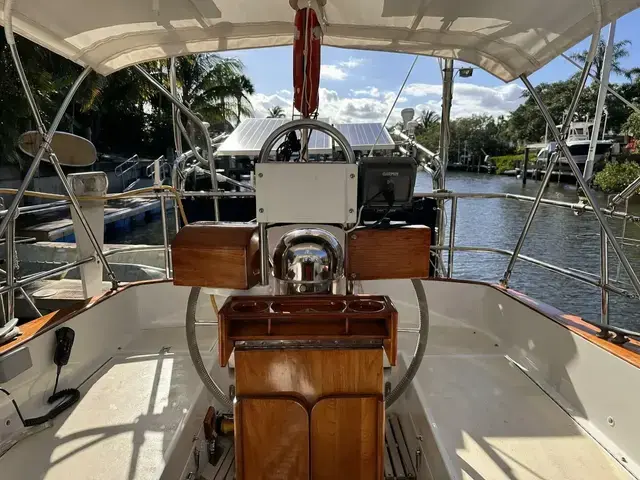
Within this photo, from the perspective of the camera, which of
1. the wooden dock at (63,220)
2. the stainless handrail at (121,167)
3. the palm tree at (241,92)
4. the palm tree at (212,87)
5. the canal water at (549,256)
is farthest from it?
the palm tree at (241,92)

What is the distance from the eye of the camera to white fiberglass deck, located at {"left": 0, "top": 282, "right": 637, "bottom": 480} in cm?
152

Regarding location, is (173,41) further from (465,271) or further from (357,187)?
(465,271)

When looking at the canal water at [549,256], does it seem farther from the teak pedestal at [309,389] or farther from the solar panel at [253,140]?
the teak pedestal at [309,389]

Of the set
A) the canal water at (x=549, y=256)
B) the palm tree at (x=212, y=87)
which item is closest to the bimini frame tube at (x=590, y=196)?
→ the canal water at (x=549, y=256)

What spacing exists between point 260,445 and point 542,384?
4.83 feet

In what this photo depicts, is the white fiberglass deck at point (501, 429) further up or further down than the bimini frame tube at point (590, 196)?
further down

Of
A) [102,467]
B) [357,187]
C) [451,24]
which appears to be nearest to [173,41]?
[451,24]

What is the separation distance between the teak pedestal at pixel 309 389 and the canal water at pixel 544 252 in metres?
4.39

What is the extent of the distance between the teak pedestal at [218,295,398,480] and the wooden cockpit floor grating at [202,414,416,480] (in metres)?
0.31

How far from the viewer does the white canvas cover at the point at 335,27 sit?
183 cm

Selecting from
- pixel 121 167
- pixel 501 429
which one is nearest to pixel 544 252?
pixel 501 429

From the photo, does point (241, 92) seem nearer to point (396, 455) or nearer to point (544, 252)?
point (544, 252)

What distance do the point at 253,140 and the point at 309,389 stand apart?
824 centimetres

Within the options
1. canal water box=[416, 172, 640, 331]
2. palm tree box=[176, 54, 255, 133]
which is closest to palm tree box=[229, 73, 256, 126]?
palm tree box=[176, 54, 255, 133]
